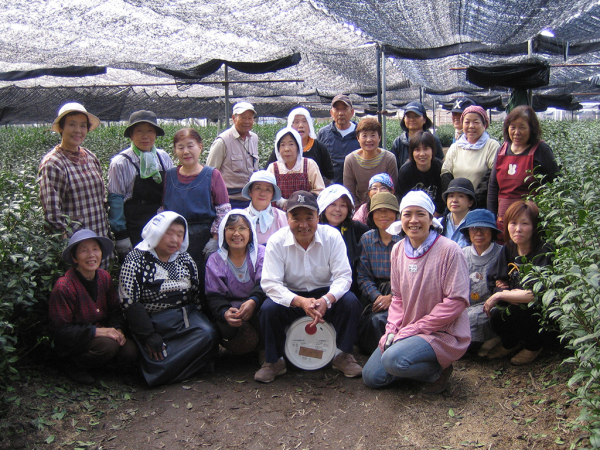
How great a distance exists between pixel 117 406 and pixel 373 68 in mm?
11997

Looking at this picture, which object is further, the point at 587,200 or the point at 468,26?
the point at 468,26

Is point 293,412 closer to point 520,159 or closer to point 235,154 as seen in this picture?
point 235,154

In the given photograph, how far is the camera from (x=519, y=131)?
4.40 m

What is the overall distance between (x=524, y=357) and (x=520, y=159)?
1635 millimetres

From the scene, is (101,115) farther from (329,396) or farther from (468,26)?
(329,396)

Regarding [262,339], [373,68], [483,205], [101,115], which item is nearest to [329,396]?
[262,339]

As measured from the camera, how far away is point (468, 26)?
10234mm

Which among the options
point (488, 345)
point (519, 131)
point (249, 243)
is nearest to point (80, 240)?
point (249, 243)

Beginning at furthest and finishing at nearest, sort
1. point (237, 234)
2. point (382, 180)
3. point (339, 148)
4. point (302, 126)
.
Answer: point (339, 148) < point (302, 126) < point (382, 180) < point (237, 234)

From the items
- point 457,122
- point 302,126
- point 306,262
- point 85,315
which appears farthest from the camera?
point 457,122

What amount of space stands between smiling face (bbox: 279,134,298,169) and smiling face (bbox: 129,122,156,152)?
1128 mm

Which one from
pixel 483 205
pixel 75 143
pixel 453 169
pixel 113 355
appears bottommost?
pixel 113 355

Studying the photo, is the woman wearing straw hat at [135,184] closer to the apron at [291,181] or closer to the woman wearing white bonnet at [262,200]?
the woman wearing white bonnet at [262,200]

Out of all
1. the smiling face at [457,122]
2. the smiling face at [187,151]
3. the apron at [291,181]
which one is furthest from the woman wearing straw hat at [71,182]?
the smiling face at [457,122]
